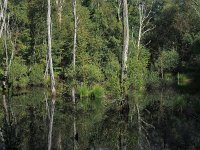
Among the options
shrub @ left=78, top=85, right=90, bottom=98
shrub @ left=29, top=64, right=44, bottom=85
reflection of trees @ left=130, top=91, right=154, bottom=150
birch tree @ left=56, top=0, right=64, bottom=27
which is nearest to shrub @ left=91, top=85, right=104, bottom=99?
shrub @ left=78, top=85, right=90, bottom=98

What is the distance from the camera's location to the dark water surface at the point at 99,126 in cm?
1467

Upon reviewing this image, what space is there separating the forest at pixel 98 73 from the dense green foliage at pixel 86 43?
114 millimetres

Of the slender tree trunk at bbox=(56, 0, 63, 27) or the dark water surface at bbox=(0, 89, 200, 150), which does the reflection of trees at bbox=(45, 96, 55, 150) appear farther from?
the slender tree trunk at bbox=(56, 0, 63, 27)

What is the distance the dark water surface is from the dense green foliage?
8.23 metres

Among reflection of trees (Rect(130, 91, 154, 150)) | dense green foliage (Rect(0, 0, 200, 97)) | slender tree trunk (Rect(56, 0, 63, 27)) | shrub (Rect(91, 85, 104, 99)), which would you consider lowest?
reflection of trees (Rect(130, 91, 154, 150))

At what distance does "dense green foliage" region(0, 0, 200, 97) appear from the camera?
41.8 meters

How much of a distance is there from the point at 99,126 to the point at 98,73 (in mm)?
15350

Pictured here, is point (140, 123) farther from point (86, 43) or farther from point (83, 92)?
point (86, 43)

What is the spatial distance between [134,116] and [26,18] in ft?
98.6

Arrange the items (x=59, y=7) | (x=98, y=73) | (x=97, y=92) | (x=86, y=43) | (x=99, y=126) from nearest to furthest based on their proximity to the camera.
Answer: (x=99, y=126), (x=97, y=92), (x=98, y=73), (x=86, y=43), (x=59, y=7)

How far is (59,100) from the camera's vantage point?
1176 inches

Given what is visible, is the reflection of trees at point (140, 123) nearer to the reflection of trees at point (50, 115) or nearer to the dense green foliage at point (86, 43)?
the reflection of trees at point (50, 115)

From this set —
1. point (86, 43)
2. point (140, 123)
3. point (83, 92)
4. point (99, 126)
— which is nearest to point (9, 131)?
point (99, 126)

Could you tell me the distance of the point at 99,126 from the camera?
18547mm
